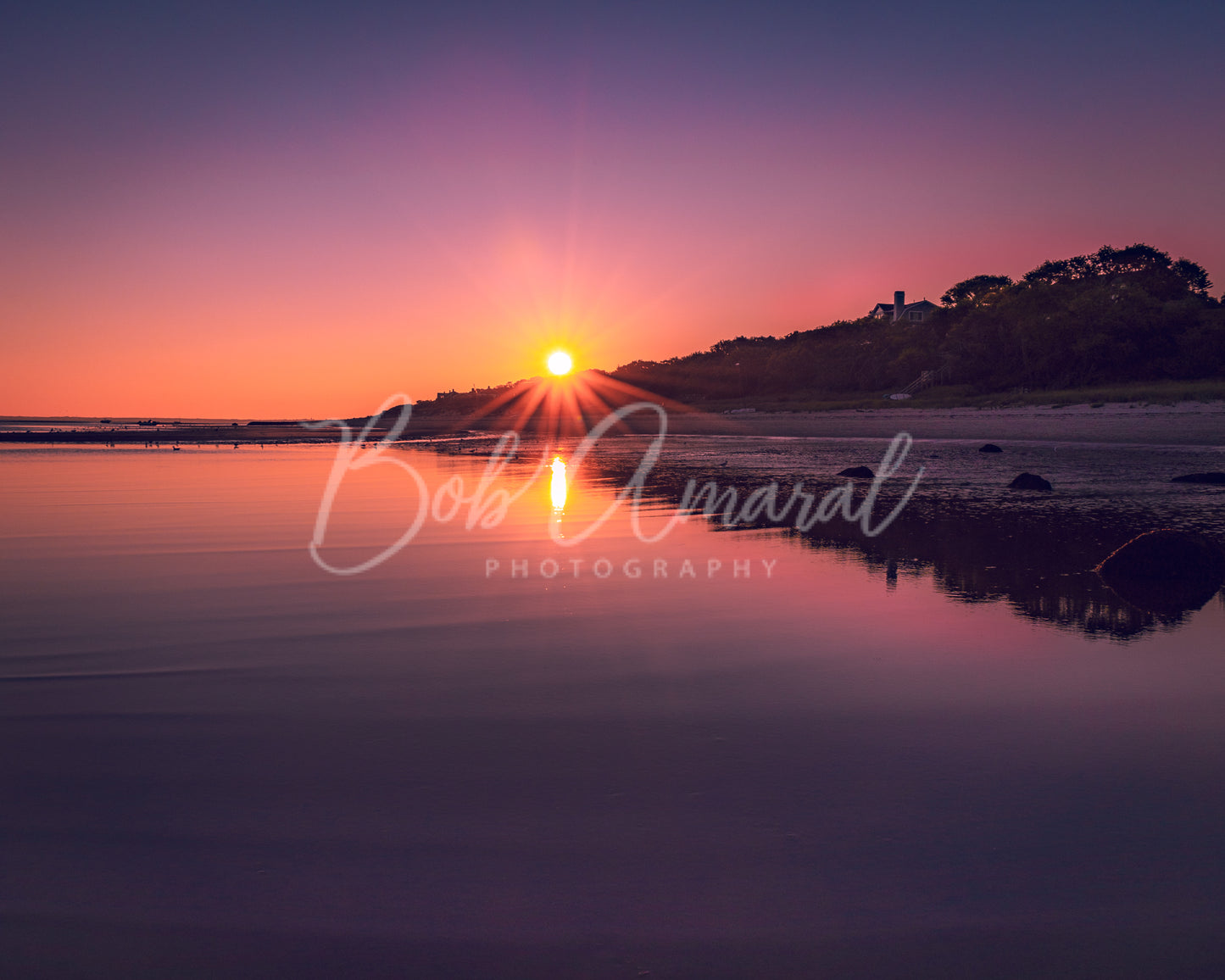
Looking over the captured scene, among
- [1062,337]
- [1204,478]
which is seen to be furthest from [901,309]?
[1204,478]

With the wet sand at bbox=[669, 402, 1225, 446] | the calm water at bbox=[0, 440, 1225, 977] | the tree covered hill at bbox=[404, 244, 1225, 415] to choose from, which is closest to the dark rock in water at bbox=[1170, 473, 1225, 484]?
the calm water at bbox=[0, 440, 1225, 977]

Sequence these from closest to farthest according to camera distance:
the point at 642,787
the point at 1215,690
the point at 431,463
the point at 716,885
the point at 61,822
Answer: the point at 716,885, the point at 61,822, the point at 642,787, the point at 1215,690, the point at 431,463

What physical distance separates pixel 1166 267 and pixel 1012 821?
8109 cm

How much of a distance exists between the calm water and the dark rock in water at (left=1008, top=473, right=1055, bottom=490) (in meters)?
11.5

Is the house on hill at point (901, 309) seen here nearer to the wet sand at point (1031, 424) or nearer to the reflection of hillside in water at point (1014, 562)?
→ the wet sand at point (1031, 424)

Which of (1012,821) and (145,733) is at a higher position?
(145,733)

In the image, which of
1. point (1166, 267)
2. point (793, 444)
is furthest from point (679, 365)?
point (793, 444)

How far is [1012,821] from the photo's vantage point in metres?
3.57

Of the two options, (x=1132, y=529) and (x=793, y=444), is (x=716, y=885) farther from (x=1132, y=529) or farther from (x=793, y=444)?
(x=793, y=444)

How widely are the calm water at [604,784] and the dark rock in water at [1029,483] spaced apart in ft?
37.7

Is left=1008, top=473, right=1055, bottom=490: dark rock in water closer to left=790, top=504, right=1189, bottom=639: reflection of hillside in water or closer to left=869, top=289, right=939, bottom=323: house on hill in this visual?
left=790, top=504, right=1189, bottom=639: reflection of hillside in water

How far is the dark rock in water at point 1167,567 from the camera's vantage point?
27.1 ft

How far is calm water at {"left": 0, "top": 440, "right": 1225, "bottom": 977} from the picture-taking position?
283 centimetres

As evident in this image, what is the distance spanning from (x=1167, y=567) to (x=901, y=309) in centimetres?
13396
